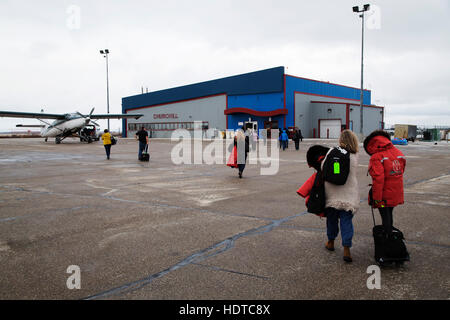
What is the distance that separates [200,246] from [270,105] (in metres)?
41.1

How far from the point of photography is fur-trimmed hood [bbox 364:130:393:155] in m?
4.28

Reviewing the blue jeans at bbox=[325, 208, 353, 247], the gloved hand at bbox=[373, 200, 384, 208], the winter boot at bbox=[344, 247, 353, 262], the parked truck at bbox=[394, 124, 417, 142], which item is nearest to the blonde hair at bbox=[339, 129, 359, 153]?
the gloved hand at bbox=[373, 200, 384, 208]

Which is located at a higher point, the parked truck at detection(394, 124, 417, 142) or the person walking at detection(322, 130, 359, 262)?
the parked truck at detection(394, 124, 417, 142)

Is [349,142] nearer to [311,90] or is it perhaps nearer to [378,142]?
[378,142]

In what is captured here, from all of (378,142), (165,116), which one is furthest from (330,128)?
(378,142)

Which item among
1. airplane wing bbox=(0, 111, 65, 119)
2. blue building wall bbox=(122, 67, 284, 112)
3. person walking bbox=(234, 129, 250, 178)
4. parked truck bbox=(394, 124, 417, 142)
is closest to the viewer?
person walking bbox=(234, 129, 250, 178)

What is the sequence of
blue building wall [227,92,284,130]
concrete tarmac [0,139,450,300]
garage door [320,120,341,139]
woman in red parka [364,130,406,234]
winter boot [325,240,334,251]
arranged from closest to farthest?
concrete tarmac [0,139,450,300]
woman in red parka [364,130,406,234]
winter boot [325,240,334,251]
blue building wall [227,92,284,130]
garage door [320,120,341,139]

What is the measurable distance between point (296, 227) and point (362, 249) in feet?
4.05

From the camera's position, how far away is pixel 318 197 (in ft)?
14.2

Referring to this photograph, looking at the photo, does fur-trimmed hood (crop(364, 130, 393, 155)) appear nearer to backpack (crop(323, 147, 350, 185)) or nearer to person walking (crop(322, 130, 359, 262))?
person walking (crop(322, 130, 359, 262))

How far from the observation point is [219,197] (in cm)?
817

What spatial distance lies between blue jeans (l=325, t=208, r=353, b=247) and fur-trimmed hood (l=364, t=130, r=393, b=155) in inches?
34.7

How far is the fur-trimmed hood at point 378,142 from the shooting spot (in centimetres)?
428

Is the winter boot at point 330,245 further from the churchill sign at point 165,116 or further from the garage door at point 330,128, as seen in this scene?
the churchill sign at point 165,116
